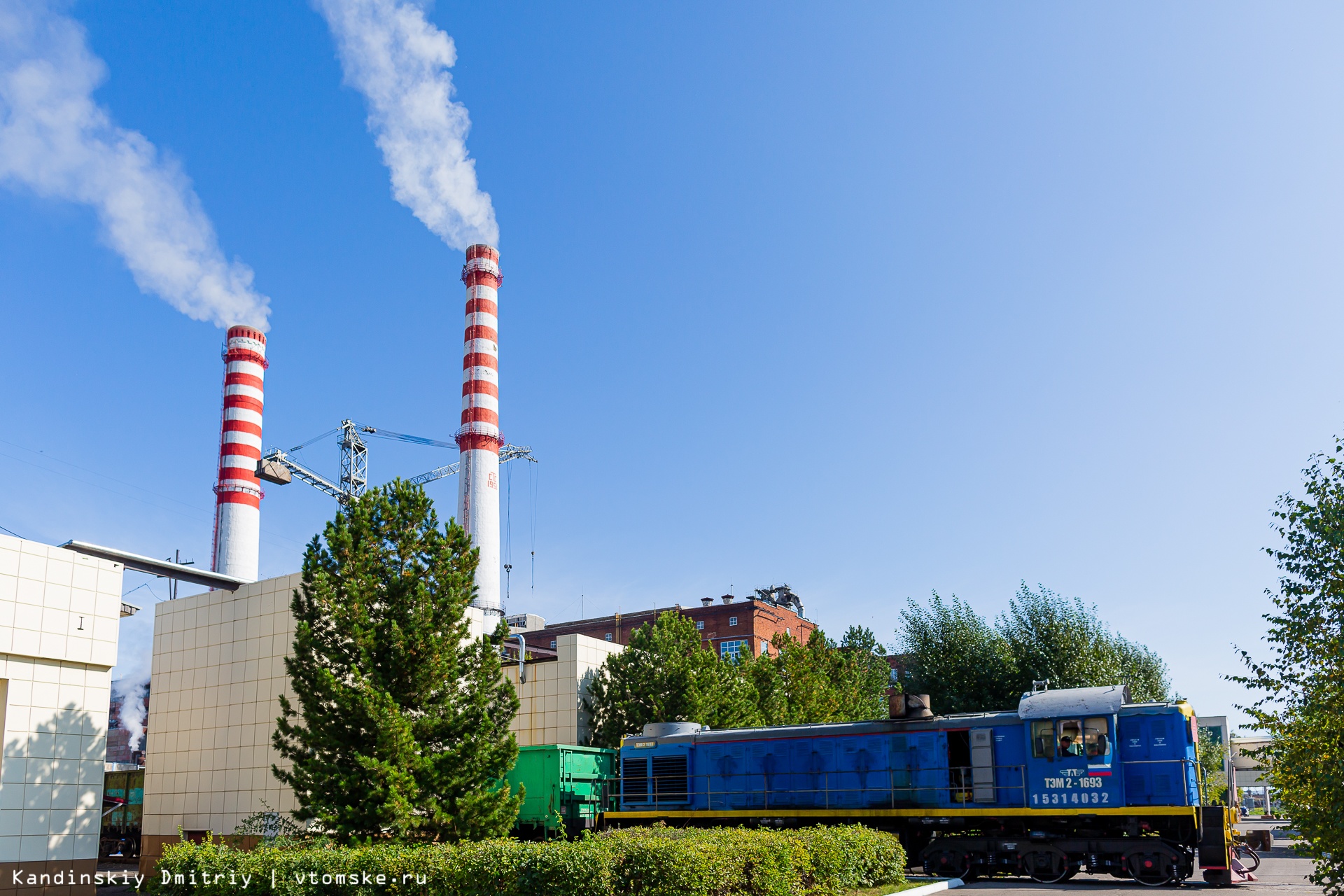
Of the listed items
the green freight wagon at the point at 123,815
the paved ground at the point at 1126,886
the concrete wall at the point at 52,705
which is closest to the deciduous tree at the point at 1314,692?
the paved ground at the point at 1126,886

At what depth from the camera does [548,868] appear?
15633 mm

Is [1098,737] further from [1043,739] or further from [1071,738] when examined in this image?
[1043,739]

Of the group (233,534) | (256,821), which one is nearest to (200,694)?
(256,821)

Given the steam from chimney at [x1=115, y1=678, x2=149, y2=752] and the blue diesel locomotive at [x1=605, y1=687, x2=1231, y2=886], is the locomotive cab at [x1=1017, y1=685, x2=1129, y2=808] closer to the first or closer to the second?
the blue diesel locomotive at [x1=605, y1=687, x2=1231, y2=886]

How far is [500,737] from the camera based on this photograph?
75.6 feet

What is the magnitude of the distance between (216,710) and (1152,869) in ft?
89.3

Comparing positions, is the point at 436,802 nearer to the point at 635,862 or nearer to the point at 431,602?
the point at 431,602

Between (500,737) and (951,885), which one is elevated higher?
(500,737)

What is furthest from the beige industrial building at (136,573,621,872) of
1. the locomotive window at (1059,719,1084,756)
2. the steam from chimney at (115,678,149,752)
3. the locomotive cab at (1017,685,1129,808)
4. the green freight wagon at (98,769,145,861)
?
the steam from chimney at (115,678,149,752)

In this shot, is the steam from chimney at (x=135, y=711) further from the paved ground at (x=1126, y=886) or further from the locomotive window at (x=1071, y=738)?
the locomotive window at (x=1071, y=738)

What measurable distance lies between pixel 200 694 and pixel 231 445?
3361 cm

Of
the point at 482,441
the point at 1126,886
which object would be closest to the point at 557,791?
the point at 1126,886

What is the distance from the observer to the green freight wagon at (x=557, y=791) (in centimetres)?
2741

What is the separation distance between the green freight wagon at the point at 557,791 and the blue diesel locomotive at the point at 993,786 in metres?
1.43
